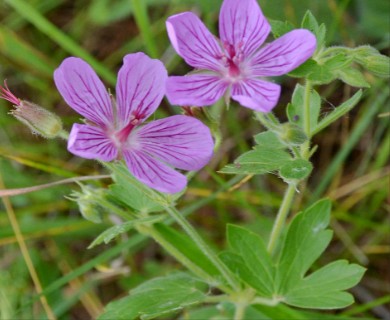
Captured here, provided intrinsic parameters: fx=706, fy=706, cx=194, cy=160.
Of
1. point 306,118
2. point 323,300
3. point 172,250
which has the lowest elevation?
point 323,300

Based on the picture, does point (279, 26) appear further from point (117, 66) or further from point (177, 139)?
point (117, 66)

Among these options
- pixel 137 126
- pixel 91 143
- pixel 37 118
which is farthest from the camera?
pixel 137 126

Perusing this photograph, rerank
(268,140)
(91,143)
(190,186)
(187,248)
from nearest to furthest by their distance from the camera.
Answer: (91,143)
(268,140)
(187,248)
(190,186)

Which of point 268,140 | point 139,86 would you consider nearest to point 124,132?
point 139,86

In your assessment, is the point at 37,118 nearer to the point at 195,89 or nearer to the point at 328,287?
the point at 195,89

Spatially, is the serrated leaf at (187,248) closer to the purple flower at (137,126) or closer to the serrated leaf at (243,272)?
the serrated leaf at (243,272)

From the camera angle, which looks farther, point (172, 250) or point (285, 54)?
point (172, 250)

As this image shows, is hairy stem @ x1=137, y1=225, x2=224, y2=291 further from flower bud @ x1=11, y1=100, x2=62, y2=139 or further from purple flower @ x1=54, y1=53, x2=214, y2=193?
flower bud @ x1=11, y1=100, x2=62, y2=139
